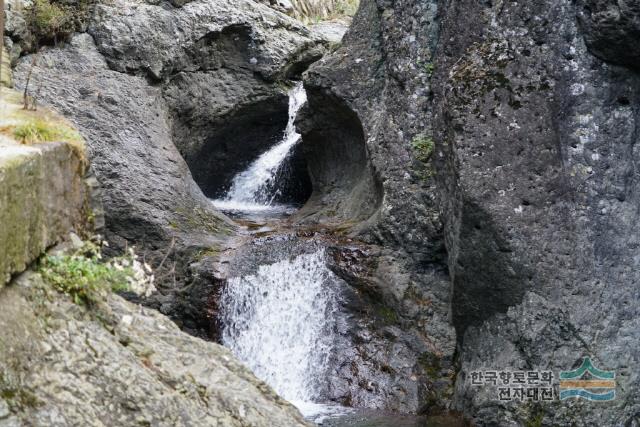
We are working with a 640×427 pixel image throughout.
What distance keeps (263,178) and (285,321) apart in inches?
235

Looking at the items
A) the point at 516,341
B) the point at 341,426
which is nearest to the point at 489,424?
the point at 516,341

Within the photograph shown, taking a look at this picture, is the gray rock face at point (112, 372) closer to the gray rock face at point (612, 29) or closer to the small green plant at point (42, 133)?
the small green plant at point (42, 133)

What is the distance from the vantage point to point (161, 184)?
11.1m

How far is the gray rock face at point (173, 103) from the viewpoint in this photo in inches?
415

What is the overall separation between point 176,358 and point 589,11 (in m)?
5.74

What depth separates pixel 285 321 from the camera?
9.88 m

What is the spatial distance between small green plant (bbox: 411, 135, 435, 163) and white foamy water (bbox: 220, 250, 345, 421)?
1.78 meters

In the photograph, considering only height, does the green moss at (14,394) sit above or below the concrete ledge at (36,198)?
below

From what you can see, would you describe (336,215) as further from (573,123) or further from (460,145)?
(573,123)

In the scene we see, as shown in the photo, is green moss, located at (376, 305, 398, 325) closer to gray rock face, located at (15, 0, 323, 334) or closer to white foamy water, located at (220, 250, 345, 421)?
white foamy water, located at (220, 250, 345, 421)

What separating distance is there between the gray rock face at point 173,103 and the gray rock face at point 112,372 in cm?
405

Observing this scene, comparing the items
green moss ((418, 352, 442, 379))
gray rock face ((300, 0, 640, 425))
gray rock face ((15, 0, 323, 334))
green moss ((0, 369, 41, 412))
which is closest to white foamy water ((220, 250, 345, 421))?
gray rock face ((15, 0, 323, 334))

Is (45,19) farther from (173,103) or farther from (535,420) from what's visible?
(535,420)

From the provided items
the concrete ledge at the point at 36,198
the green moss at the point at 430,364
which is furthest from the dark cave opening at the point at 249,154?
the concrete ledge at the point at 36,198
